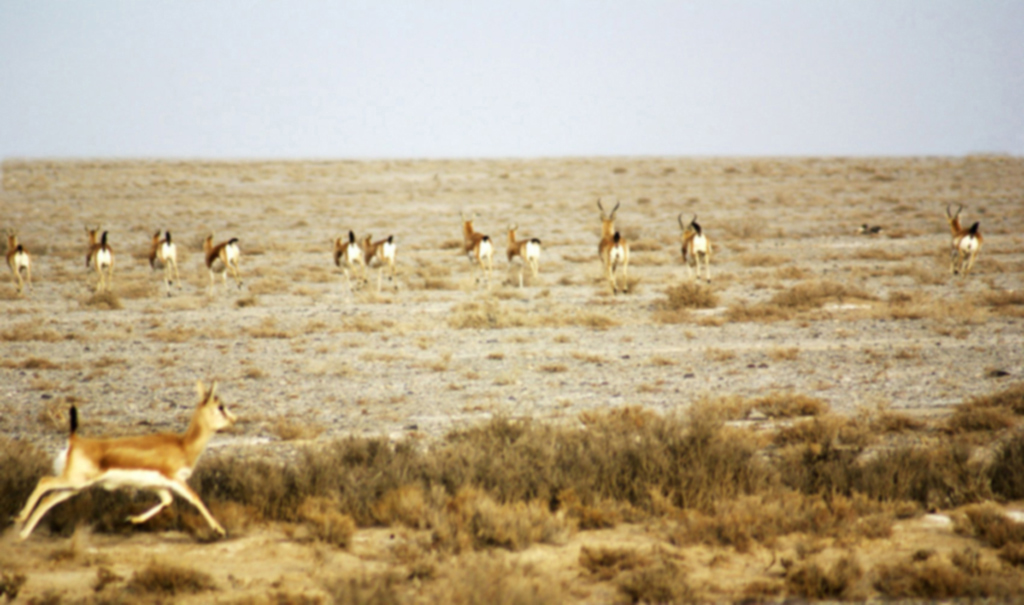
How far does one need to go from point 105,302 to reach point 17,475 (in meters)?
13.9

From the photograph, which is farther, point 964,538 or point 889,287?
point 889,287

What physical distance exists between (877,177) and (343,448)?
5952 centimetres

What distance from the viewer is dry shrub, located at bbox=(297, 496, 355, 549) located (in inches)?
237

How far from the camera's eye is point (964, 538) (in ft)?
19.8

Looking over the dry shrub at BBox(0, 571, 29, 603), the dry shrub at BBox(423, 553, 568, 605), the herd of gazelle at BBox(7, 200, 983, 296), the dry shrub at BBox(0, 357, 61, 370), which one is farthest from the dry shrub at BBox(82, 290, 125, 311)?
the dry shrub at BBox(423, 553, 568, 605)

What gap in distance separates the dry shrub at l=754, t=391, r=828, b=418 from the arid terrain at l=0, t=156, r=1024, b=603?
0.14 feet

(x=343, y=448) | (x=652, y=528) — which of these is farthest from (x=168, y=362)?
(x=652, y=528)

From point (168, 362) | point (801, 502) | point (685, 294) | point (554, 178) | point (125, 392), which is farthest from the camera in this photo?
point (554, 178)

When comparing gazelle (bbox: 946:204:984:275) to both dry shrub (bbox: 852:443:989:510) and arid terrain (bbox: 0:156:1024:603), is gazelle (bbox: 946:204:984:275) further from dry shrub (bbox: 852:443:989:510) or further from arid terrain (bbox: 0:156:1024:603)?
dry shrub (bbox: 852:443:989:510)

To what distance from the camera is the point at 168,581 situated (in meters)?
5.20

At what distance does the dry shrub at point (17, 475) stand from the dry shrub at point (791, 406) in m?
7.52

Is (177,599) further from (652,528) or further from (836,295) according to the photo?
(836,295)

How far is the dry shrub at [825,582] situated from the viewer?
5.22 metres

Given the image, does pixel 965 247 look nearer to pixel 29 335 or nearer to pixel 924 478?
pixel 924 478
